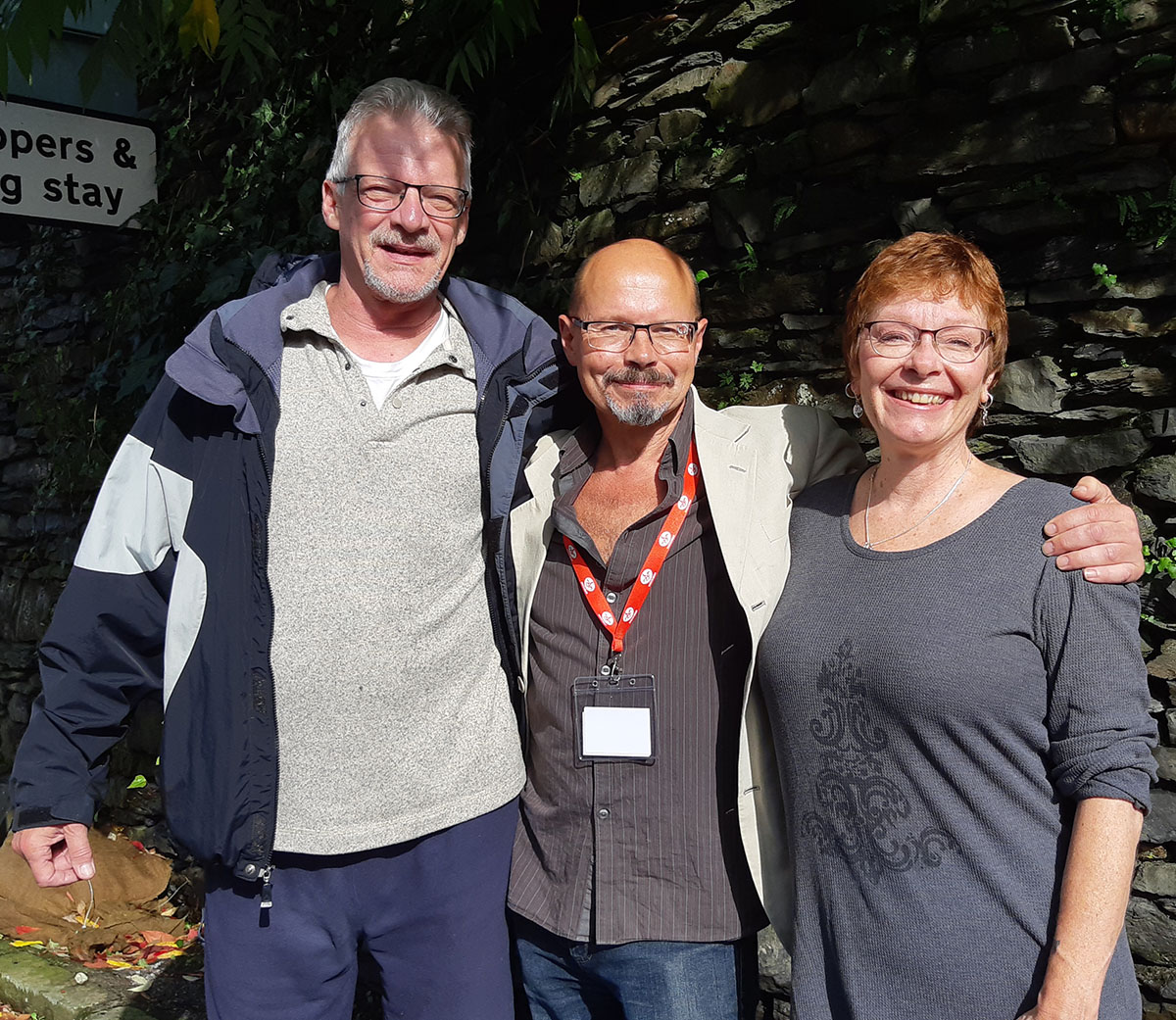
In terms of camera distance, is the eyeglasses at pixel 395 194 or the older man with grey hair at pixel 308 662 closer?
the older man with grey hair at pixel 308 662

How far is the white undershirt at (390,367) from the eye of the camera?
2336mm

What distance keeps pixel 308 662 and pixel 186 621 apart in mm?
254

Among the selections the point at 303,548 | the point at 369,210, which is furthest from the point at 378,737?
the point at 369,210

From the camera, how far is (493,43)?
9.94 ft

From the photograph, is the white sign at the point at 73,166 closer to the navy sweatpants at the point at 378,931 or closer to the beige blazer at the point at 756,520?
the beige blazer at the point at 756,520

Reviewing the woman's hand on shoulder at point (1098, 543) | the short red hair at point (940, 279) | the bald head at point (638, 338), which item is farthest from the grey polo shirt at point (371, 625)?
the woman's hand on shoulder at point (1098, 543)

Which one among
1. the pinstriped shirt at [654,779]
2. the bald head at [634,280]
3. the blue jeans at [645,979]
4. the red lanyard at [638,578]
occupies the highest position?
the bald head at [634,280]

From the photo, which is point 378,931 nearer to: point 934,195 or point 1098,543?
point 1098,543

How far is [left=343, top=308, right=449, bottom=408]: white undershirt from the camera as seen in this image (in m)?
2.34

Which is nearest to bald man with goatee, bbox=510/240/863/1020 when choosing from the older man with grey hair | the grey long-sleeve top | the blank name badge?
the blank name badge

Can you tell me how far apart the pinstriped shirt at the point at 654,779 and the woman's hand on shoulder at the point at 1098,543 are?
67cm

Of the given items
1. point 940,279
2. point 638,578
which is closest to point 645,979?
point 638,578

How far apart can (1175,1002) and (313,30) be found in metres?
4.33

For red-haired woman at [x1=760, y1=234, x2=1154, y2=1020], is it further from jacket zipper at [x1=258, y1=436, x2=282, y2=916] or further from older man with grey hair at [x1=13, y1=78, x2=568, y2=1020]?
jacket zipper at [x1=258, y1=436, x2=282, y2=916]
